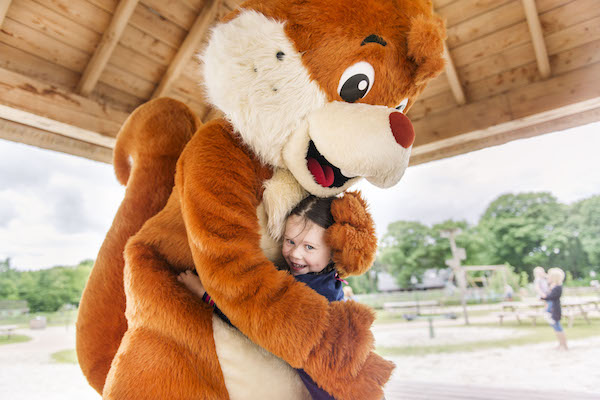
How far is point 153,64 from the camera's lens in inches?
78.9

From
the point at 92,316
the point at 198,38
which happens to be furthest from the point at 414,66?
the point at 198,38

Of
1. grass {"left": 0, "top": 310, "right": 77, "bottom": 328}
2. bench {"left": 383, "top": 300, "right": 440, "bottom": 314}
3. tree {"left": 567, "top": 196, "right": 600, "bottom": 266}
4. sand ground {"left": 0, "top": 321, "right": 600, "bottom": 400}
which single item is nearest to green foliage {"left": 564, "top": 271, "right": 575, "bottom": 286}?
Result: tree {"left": 567, "top": 196, "right": 600, "bottom": 266}

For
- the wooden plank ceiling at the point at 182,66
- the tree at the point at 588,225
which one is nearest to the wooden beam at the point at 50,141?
the wooden plank ceiling at the point at 182,66

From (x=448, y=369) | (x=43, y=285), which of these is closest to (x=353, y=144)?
(x=43, y=285)

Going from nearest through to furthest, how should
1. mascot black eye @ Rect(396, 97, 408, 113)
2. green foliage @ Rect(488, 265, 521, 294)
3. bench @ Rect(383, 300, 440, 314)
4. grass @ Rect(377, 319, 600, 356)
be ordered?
mascot black eye @ Rect(396, 97, 408, 113) → grass @ Rect(377, 319, 600, 356) → green foliage @ Rect(488, 265, 521, 294) → bench @ Rect(383, 300, 440, 314)

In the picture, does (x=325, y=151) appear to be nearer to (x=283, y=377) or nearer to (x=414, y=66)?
(x=414, y=66)

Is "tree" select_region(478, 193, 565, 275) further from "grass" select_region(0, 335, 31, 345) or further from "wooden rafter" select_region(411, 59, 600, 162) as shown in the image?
"grass" select_region(0, 335, 31, 345)

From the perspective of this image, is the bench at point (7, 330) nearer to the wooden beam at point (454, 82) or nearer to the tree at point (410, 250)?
the wooden beam at point (454, 82)

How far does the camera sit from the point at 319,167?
0.75 meters

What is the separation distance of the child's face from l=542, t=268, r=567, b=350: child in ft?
15.3

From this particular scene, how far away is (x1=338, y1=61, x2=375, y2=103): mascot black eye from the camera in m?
0.75

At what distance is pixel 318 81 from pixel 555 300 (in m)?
4.87

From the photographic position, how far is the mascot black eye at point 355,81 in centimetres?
75

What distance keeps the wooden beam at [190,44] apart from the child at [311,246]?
1.49 m
